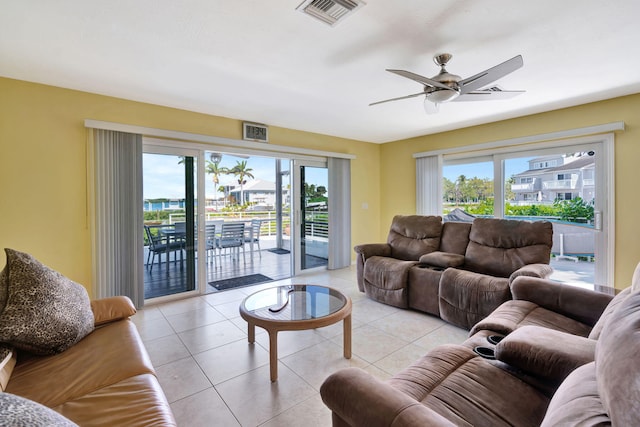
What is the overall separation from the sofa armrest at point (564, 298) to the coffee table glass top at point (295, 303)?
1.40 metres

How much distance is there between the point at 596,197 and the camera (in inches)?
140

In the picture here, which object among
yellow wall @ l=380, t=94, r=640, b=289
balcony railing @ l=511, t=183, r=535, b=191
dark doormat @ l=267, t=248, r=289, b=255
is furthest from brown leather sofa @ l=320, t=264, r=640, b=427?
dark doormat @ l=267, t=248, r=289, b=255

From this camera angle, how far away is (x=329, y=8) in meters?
1.80

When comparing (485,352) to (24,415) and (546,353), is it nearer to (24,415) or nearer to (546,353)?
(546,353)

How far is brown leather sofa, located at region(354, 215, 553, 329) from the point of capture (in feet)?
8.91

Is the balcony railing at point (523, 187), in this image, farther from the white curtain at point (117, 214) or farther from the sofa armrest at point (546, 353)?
the white curtain at point (117, 214)

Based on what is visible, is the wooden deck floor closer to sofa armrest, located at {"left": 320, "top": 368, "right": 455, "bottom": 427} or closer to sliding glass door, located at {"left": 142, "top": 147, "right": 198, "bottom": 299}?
sliding glass door, located at {"left": 142, "top": 147, "right": 198, "bottom": 299}

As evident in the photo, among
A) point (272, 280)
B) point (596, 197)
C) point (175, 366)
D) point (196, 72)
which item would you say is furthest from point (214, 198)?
point (596, 197)

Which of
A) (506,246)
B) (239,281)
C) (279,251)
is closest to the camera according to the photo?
(506,246)

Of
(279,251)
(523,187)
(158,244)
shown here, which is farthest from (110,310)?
(279,251)

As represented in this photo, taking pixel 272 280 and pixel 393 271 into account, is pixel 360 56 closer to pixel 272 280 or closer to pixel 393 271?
pixel 393 271

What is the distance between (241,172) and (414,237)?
245 inches

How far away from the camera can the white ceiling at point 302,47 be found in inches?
72.3

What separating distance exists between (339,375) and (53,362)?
150 centimetres
